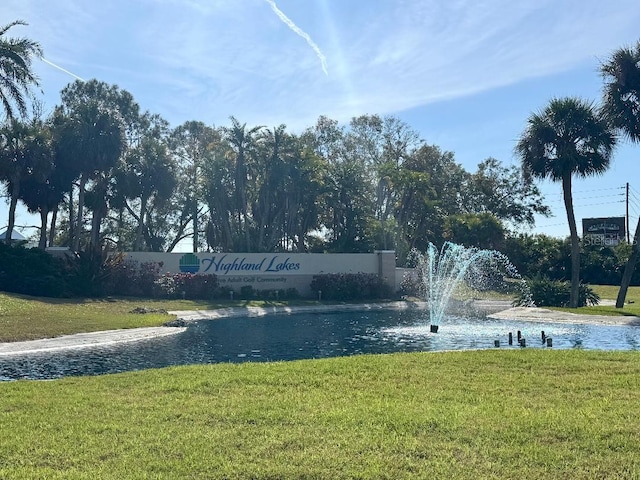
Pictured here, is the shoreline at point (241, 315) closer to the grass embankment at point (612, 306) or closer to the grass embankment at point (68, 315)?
the grass embankment at point (68, 315)

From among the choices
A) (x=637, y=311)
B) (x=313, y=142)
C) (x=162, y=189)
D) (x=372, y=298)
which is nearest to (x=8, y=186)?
(x=162, y=189)

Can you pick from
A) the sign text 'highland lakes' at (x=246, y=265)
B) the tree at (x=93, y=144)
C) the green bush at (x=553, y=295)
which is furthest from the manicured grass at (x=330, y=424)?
the tree at (x=93, y=144)

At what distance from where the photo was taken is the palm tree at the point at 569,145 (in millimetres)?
27984

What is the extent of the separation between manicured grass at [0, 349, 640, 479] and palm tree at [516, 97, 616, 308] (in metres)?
20.0

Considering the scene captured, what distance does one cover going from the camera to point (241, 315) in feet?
95.3

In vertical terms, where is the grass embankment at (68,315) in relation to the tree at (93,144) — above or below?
below

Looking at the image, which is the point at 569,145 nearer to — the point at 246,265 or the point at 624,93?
the point at 624,93

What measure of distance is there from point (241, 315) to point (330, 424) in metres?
22.9

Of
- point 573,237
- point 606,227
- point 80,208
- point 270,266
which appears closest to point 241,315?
point 270,266

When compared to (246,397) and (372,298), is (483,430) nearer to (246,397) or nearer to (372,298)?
(246,397)

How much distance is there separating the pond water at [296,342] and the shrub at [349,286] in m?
11.9

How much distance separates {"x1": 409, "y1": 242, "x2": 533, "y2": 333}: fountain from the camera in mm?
33594

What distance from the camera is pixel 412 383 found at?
349 inches

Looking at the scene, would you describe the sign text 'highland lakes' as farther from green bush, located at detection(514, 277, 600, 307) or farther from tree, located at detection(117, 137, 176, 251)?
green bush, located at detection(514, 277, 600, 307)
